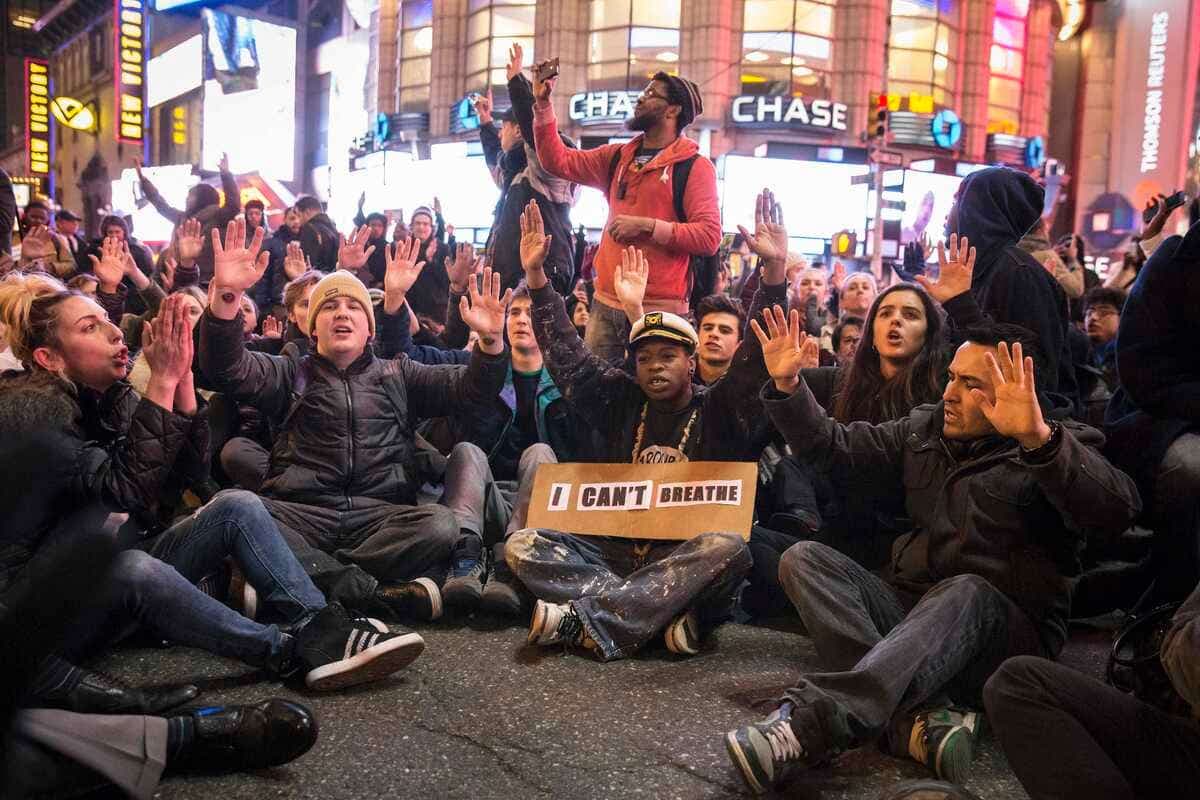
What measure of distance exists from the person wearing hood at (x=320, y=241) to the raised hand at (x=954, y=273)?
613 centimetres

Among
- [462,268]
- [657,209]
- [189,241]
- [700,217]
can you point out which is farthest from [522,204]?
[189,241]

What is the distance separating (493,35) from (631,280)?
2563 cm

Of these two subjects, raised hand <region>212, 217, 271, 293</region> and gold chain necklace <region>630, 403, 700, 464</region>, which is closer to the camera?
raised hand <region>212, 217, 271, 293</region>

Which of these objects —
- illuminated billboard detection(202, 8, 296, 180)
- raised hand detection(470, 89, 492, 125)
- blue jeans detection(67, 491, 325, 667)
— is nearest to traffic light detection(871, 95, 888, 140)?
raised hand detection(470, 89, 492, 125)

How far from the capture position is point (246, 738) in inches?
111

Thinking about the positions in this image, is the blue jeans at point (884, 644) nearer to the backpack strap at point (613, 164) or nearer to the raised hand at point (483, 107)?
the backpack strap at point (613, 164)

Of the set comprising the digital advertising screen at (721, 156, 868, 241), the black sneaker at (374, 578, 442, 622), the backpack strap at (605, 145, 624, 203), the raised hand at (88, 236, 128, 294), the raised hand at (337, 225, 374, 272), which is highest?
the digital advertising screen at (721, 156, 868, 241)

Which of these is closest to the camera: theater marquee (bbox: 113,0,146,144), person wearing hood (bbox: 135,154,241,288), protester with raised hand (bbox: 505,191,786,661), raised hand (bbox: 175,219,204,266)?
protester with raised hand (bbox: 505,191,786,661)

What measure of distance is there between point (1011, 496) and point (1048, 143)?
3834 cm

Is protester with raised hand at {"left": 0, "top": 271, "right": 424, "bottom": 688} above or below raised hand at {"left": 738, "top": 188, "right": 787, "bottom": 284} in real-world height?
below

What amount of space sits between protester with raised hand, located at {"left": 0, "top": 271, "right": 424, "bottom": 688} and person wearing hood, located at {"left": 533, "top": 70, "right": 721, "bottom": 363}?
2.41 metres

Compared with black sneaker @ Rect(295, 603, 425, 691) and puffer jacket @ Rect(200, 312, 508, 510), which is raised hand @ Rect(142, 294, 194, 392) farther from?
puffer jacket @ Rect(200, 312, 508, 510)

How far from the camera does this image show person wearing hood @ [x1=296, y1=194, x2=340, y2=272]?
9070mm

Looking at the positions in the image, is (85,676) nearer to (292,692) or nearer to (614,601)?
(292,692)
